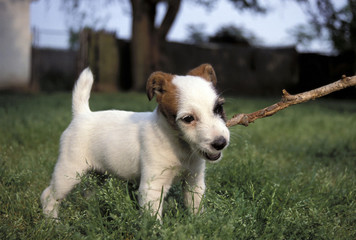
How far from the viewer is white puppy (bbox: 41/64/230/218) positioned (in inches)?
98.7

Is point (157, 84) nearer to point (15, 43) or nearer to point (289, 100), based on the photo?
point (289, 100)

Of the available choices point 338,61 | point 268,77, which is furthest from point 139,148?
point 338,61

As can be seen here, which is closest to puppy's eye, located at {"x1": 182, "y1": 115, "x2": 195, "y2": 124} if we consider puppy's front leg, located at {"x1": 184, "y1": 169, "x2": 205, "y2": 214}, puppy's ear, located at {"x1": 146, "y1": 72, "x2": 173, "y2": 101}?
puppy's ear, located at {"x1": 146, "y1": 72, "x2": 173, "y2": 101}

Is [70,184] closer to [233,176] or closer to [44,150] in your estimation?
[233,176]

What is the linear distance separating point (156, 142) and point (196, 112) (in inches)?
16.6

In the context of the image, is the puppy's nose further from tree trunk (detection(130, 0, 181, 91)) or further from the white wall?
the white wall

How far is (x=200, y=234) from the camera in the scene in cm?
210

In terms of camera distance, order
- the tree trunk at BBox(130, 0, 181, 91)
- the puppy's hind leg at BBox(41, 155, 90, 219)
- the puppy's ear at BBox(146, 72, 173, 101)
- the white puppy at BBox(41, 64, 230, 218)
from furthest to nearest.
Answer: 1. the tree trunk at BBox(130, 0, 181, 91)
2. the puppy's hind leg at BBox(41, 155, 90, 219)
3. the puppy's ear at BBox(146, 72, 173, 101)
4. the white puppy at BBox(41, 64, 230, 218)

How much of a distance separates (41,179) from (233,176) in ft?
5.94

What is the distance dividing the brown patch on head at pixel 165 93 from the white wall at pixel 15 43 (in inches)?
487

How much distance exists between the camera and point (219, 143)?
2346 millimetres

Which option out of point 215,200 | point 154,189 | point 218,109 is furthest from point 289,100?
point 154,189

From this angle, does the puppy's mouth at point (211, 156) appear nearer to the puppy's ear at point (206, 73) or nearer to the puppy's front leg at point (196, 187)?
the puppy's front leg at point (196, 187)

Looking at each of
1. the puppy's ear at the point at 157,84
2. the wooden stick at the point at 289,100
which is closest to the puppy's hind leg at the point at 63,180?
the puppy's ear at the point at 157,84
